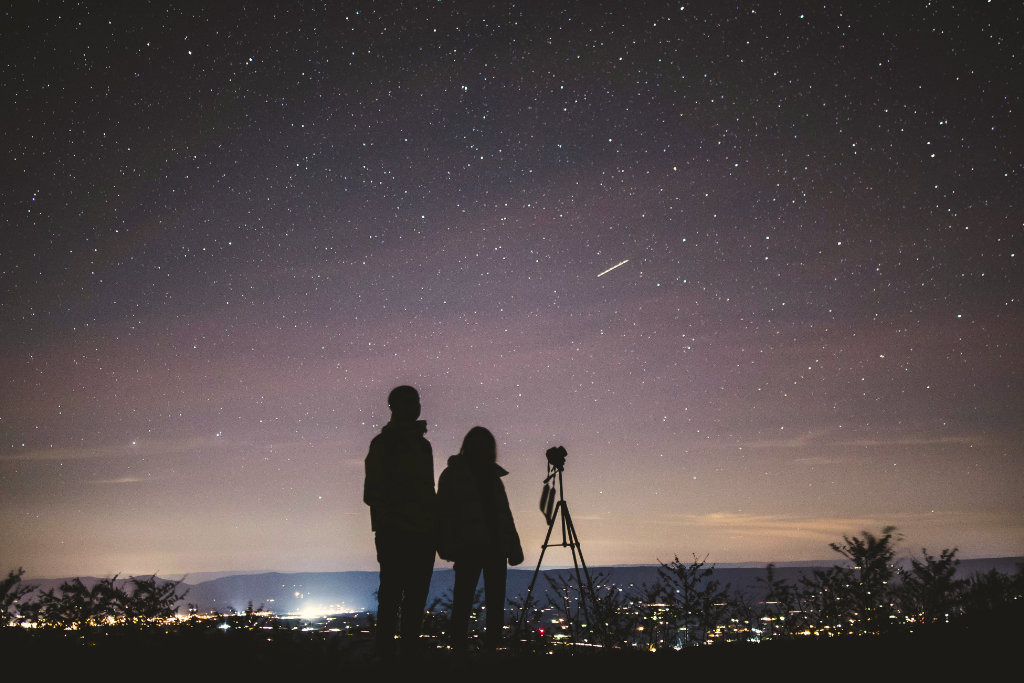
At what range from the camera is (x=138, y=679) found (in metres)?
2.82

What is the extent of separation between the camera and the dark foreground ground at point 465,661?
2936 mm

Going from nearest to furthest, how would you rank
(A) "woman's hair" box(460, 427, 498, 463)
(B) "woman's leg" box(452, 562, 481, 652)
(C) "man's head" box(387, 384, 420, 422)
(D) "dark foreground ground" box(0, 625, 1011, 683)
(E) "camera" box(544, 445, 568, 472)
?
(D) "dark foreground ground" box(0, 625, 1011, 683) < (C) "man's head" box(387, 384, 420, 422) < (B) "woman's leg" box(452, 562, 481, 652) < (A) "woman's hair" box(460, 427, 498, 463) < (E) "camera" box(544, 445, 568, 472)

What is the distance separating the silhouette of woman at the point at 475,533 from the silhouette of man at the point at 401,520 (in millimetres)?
586

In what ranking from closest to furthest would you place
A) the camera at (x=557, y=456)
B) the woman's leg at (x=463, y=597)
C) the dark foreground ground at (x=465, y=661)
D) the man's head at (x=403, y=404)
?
the dark foreground ground at (x=465, y=661) < the man's head at (x=403, y=404) < the woman's leg at (x=463, y=597) < the camera at (x=557, y=456)

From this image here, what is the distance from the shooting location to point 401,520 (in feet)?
12.8

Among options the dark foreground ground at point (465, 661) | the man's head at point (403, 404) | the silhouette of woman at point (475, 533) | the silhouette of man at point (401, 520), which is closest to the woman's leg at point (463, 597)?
the silhouette of woman at point (475, 533)

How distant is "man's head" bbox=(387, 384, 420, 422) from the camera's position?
13.4ft

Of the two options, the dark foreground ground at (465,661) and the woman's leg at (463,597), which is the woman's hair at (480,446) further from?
the dark foreground ground at (465,661)

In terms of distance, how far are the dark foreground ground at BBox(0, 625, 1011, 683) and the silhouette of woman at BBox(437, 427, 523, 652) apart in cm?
93

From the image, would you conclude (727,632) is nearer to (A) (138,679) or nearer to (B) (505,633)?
(B) (505,633)

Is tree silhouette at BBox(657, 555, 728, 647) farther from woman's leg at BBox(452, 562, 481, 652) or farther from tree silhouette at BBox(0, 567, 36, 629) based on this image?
tree silhouette at BBox(0, 567, 36, 629)

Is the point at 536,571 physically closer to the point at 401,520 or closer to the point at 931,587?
the point at 401,520


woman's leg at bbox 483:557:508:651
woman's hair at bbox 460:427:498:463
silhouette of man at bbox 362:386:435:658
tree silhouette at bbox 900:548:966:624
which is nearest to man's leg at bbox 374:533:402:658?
silhouette of man at bbox 362:386:435:658

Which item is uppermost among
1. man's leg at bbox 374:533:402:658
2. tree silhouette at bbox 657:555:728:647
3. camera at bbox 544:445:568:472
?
camera at bbox 544:445:568:472
